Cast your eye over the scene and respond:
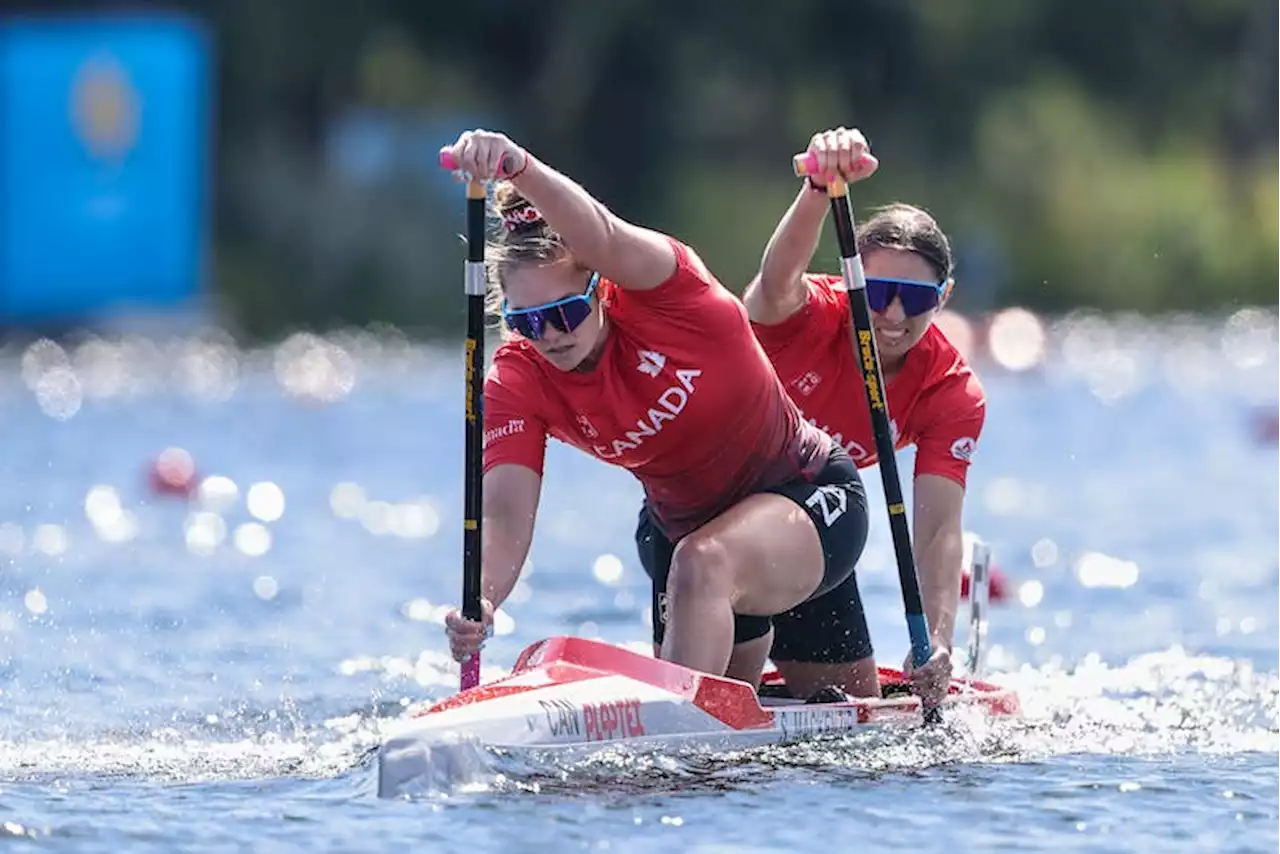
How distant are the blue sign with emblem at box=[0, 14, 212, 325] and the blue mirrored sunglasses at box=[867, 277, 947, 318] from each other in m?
24.2

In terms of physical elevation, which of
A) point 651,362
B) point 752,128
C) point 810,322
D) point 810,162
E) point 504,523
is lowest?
point 504,523

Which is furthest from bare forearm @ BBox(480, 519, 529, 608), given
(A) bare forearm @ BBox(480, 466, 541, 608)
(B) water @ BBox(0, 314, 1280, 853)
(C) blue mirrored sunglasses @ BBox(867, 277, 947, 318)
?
(C) blue mirrored sunglasses @ BBox(867, 277, 947, 318)

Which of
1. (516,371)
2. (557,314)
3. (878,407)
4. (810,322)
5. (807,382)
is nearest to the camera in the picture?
(557,314)

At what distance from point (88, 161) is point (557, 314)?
82.5 feet

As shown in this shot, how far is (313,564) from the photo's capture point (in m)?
14.4

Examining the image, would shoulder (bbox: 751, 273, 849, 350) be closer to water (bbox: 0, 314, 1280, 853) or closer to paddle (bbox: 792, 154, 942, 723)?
paddle (bbox: 792, 154, 942, 723)

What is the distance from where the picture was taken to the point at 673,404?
7.40 metres

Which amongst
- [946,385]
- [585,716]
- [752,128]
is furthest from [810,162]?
[752,128]

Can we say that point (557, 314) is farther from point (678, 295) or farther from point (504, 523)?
point (504, 523)

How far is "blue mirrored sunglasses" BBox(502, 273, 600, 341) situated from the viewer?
7176mm

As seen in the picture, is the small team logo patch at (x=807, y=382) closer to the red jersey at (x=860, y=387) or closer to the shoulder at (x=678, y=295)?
the red jersey at (x=860, y=387)

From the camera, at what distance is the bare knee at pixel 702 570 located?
7.39 metres

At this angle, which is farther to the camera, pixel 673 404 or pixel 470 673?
pixel 470 673

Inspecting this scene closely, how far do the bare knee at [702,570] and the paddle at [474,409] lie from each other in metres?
0.64
